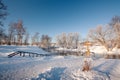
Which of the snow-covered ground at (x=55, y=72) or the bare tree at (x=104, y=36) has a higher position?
the bare tree at (x=104, y=36)

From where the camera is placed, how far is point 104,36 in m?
43.1

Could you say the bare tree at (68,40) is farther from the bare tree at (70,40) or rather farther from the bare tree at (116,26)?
the bare tree at (116,26)

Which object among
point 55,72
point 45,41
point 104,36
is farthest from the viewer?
point 45,41

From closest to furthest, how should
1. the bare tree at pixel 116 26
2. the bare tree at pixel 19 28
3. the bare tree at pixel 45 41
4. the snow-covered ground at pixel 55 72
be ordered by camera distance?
the snow-covered ground at pixel 55 72
the bare tree at pixel 116 26
the bare tree at pixel 19 28
the bare tree at pixel 45 41

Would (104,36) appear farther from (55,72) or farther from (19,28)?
(55,72)

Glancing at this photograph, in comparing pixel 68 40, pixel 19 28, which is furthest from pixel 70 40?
pixel 19 28

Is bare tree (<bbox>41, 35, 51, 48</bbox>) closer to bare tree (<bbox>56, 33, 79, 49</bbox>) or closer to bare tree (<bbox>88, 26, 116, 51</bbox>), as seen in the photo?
bare tree (<bbox>56, 33, 79, 49</bbox>)

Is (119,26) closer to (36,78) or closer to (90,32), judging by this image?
(90,32)

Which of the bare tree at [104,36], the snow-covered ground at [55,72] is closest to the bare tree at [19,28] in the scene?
the bare tree at [104,36]

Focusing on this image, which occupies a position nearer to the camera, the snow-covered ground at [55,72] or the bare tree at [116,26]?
the snow-covered ground at [55,72]

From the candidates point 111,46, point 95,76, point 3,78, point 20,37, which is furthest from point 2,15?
point 111,46

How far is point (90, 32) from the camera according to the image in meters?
44.9

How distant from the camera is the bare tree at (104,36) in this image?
1651 inches

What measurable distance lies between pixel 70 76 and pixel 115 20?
40.8 m
